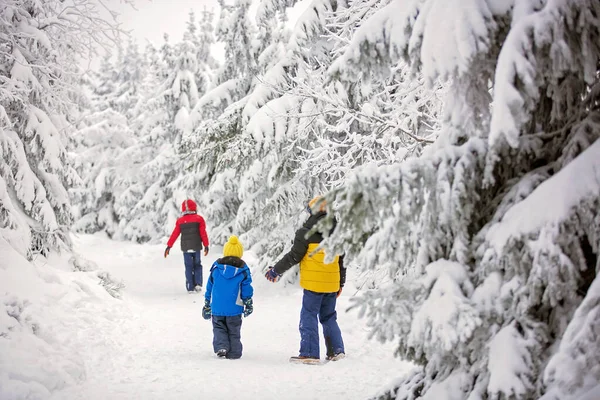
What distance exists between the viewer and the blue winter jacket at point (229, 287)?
6.43 metres

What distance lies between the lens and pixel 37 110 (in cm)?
923

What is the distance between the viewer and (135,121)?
96.9 ft

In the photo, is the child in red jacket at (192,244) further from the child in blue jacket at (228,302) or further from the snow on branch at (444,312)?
the snow on branch at (444,312)

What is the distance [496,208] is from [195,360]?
484cm

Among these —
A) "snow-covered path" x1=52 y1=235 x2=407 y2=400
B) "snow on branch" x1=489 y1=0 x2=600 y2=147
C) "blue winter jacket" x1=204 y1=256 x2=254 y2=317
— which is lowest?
"snow-covered path" x1=52 y1=235 x2=407 y2=400

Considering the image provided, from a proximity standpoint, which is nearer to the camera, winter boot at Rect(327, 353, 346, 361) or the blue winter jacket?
winter boot at Rect(327, 353, 346, 361)

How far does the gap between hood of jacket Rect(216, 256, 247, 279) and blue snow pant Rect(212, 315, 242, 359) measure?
591mm

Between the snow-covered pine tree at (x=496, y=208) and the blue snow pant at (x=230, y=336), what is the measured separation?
407cm

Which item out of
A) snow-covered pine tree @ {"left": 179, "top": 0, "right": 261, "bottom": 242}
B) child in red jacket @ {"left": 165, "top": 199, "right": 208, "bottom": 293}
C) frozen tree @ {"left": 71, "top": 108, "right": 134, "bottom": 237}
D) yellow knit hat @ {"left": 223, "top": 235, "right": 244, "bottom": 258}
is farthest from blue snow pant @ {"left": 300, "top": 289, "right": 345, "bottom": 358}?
frozen tree @ {"left": 71, "top": 108, "right": 134, "bottom": 237}

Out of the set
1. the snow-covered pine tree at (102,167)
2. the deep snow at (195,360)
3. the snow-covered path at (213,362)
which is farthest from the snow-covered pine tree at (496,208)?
the snow-covered pine tree at (102,167)

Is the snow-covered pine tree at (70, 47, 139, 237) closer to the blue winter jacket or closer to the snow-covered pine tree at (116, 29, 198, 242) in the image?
the snow-covered pine tree at (116, 29, 198, 242)

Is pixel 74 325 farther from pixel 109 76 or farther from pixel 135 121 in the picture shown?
pixel 109 76

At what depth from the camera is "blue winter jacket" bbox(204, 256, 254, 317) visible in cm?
643

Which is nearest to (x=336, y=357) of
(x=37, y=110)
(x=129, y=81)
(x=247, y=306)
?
(x=247, y=306)
